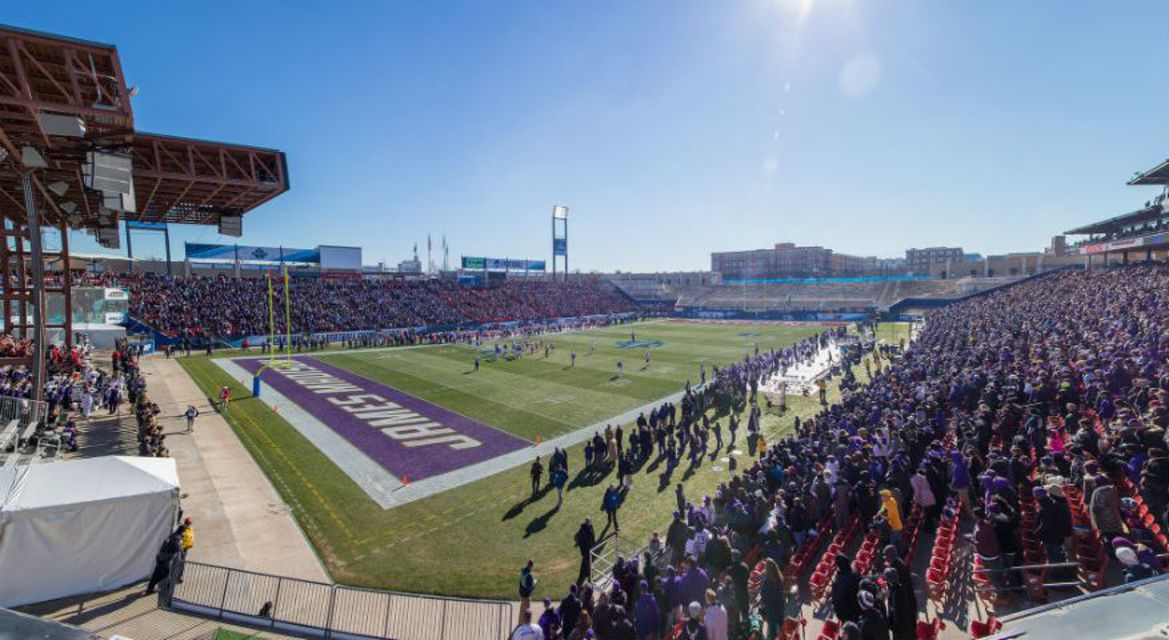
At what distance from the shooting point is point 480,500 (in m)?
14.6

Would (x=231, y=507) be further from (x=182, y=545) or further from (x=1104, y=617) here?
(x=1104, y=617)

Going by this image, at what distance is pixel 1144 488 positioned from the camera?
313 inches

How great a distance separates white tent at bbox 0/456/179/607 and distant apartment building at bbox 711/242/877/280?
15180 cm

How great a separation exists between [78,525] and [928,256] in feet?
705

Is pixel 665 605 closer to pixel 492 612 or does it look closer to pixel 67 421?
pixel 492 612

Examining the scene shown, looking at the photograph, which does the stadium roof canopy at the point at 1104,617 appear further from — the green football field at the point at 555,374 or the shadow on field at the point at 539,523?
the green football field at the point at 555,374

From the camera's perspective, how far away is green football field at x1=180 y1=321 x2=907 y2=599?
11.0 m

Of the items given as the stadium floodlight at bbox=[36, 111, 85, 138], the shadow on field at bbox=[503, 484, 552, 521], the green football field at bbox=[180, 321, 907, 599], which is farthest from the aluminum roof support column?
the shadow on field at bbox=[503, 484, 552, 521]

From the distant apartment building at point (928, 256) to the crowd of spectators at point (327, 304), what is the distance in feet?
461

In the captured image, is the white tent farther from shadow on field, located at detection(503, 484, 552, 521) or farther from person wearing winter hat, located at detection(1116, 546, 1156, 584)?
person wearing winter hat, located at detection(1116, 546, 1156, 584)

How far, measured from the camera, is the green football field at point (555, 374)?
79.8ft

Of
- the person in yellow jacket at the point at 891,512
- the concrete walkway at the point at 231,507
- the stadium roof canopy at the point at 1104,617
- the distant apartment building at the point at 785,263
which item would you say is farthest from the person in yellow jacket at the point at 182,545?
the distant apartment building at the point at 785,263

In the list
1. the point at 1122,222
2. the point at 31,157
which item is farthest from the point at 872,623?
the point at 1122,222

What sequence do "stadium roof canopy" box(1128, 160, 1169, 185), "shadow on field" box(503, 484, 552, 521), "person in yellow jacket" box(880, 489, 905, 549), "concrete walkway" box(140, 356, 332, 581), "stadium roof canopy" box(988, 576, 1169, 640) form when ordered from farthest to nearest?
"stadium roof canopy" box(1128, 160, 1169, 185) < "shadow on field" box(503, 484, 552, 521) < "concrete walkway" box(140, 356, 332, 581) < "person in yellow jacket" box(880, 489, 905, 549) < "stadium roof canopy" box(988, 576, 1169, 640)
